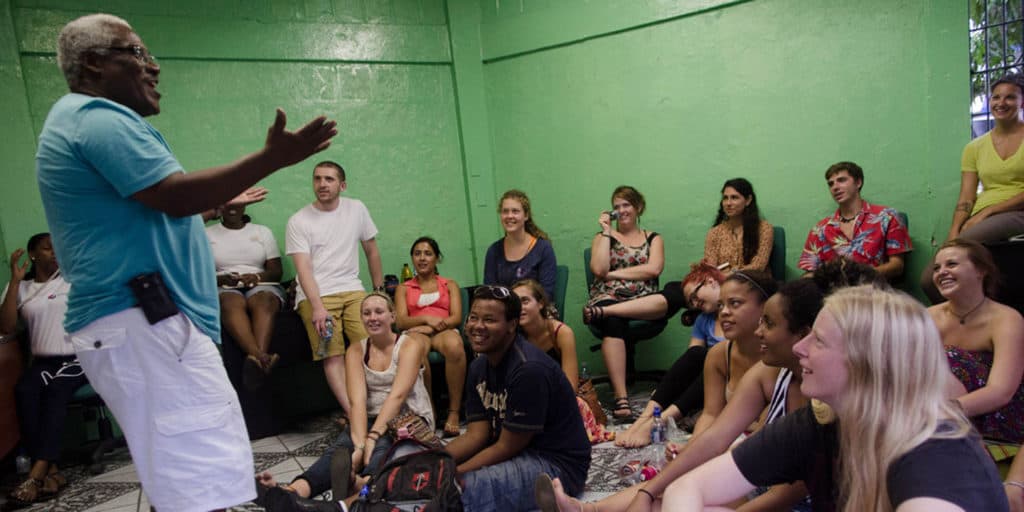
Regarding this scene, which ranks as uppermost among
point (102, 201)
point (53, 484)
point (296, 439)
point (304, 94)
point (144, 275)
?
point (304, 94)

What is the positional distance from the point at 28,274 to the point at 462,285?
2.85 metres

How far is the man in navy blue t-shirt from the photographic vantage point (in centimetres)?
267

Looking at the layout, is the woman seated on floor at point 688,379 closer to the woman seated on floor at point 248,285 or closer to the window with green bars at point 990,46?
the window with green bars at point 990,46

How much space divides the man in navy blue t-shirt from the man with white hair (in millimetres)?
1285

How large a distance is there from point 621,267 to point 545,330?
0.93 m

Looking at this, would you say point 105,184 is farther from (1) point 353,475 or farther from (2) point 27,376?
(2) point 27,376

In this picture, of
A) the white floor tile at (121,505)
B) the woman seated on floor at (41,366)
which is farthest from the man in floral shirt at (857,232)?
the woman seated on floor at (41,366)

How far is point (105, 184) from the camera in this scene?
1492mm

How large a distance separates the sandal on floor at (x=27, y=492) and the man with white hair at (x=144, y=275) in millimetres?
2670

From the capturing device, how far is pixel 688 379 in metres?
3.73

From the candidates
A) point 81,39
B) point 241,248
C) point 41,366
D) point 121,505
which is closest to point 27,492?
point 121,505

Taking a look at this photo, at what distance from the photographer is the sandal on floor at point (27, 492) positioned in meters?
3.55

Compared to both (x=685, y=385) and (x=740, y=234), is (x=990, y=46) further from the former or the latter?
(x=685, y=385)

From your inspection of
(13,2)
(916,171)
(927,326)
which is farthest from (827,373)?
(13,2)
